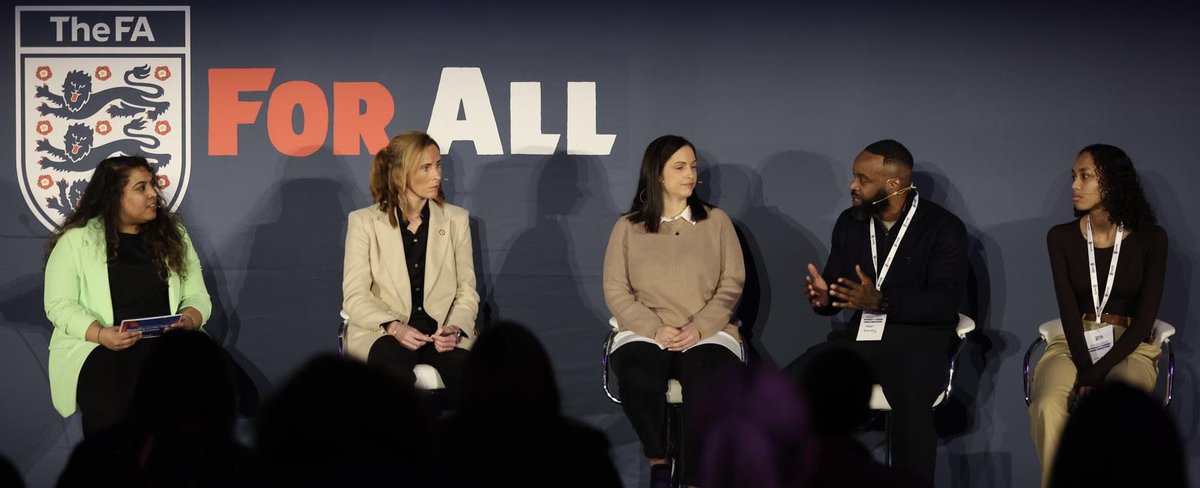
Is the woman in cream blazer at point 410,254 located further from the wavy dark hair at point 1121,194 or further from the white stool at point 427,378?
the wavy dark hair at point 1121,194

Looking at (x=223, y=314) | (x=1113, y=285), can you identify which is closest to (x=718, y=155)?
(x=1113, y=285)

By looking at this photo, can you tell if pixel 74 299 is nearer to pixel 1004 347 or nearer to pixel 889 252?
pixel 889 252

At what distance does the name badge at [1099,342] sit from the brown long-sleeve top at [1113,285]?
0.12 feet

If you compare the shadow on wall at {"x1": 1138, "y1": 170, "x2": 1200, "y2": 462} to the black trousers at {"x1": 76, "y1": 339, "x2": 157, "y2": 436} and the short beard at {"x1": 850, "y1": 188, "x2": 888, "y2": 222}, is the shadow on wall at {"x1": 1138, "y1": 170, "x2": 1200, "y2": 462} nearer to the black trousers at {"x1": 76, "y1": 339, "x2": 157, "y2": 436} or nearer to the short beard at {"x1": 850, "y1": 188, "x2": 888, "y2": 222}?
the short beard at {"x1": 850, "y1": 188, "x2": 888, "y2": 222}

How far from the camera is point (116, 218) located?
5.40 meters

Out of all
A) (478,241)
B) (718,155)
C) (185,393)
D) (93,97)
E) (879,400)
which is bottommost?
(879,400)

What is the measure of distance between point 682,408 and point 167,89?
9.40 feet

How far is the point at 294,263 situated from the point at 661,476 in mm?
2108

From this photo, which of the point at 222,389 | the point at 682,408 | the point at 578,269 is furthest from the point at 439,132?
Answer: the point at 222,389

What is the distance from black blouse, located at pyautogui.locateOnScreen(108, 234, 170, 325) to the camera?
5.39 m

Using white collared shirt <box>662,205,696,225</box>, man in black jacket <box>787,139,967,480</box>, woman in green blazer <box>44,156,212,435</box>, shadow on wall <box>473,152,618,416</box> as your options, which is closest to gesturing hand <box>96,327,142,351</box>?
woman in green blazer <box>44,156,212,435</box>

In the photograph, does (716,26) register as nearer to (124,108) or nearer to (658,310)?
(658,310)

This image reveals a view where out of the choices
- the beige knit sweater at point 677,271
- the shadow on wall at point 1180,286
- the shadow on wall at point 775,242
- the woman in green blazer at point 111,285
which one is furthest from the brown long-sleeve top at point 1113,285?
the woman in green blazer at point 111,285

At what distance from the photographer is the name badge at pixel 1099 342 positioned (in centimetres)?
524
